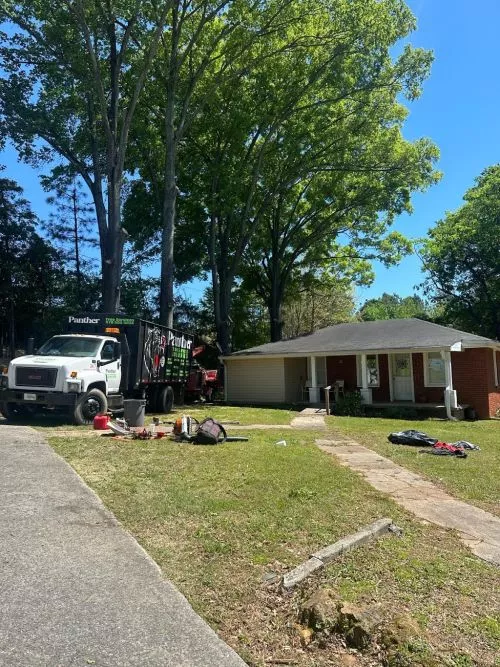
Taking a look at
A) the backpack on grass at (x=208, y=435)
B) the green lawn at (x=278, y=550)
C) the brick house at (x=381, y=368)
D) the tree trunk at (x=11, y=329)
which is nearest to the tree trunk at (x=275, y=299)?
the brick house at (x=381, y=368)

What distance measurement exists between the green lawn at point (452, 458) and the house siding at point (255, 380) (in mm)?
7449

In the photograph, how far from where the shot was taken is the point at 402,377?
22922 mm

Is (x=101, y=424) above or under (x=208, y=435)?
above

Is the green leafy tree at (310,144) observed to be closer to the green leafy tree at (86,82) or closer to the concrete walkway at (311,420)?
the green leafy tree at (86,82)

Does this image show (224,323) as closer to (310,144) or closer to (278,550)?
(310,144)

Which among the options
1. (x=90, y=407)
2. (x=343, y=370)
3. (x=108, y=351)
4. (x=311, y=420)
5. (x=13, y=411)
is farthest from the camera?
(x=343, y=370)

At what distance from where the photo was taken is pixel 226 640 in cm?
343

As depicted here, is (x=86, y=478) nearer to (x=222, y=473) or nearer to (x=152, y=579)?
(x=222, y=473)

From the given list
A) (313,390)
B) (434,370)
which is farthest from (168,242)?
(434,370)

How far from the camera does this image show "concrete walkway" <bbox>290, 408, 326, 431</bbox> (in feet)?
51.9

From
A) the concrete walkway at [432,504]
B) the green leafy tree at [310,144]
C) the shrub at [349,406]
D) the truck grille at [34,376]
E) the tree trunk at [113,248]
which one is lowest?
the concrete walkway at [432,504]

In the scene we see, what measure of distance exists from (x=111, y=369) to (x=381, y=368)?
1277 cm

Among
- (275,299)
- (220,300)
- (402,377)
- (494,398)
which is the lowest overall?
(494,398)

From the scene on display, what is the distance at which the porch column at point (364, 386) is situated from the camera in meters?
21.5
